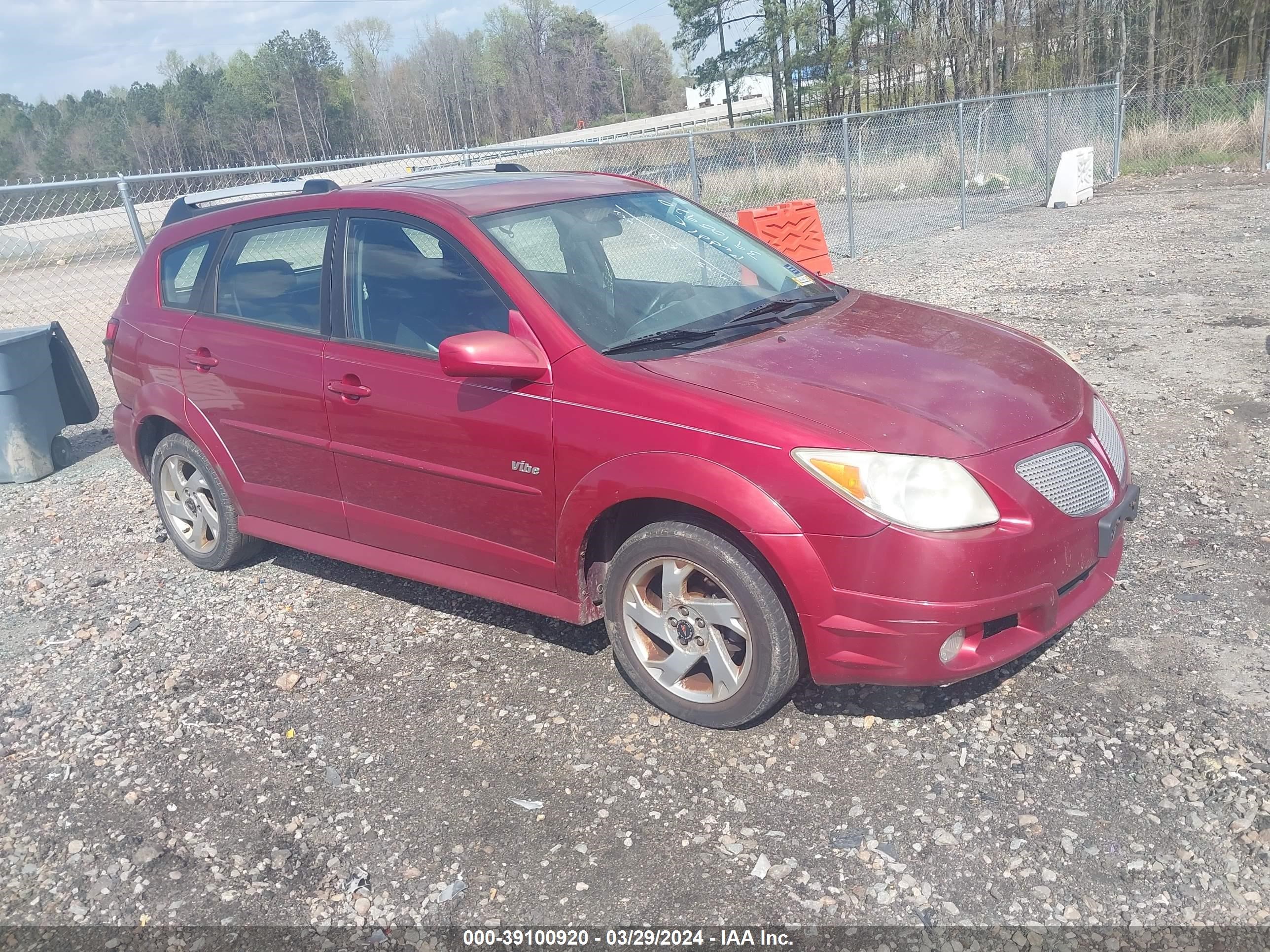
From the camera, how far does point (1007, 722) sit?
3381mm

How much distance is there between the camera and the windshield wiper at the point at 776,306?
12.9ft

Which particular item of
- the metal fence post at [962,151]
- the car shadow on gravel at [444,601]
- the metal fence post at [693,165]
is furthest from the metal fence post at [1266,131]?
the car shadow on gravel at [444,601]

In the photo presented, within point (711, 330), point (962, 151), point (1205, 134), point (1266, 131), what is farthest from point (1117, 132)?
point (711, 330)

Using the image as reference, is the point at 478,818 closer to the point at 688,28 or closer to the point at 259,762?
the point at 259,762

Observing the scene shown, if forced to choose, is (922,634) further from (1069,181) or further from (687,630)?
(1069,181)

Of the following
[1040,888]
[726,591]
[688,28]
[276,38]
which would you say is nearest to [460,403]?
[726,591]

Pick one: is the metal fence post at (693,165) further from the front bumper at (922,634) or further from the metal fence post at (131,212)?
the front bumper at (922,634)

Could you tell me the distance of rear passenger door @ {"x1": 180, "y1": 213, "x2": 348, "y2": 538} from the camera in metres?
4.27

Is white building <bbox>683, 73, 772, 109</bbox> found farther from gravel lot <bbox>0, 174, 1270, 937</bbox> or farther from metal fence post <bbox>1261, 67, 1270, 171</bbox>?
gravel lot <bbox>0, 174, 1270, 937</bbox>

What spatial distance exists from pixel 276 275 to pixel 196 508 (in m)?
1.46

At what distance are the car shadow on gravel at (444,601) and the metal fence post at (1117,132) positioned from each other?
19.1 metres

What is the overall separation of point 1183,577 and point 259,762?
12.3ft

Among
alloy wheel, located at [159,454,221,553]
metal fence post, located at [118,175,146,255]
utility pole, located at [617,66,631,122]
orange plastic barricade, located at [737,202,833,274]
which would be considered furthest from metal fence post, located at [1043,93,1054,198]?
utility pole, located at [617,66,631,122]

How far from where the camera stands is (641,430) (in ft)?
10.8
